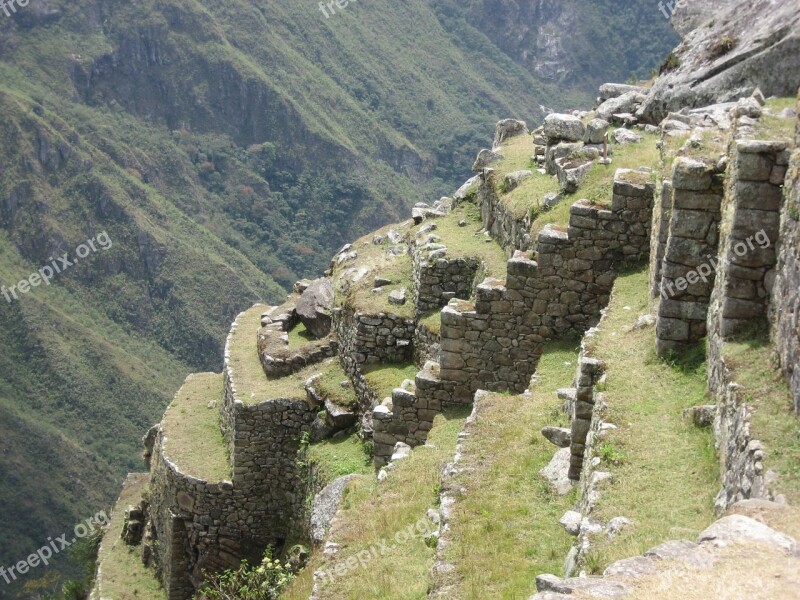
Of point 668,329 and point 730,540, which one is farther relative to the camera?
point 668,329

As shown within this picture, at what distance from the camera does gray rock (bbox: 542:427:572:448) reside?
10312 mm

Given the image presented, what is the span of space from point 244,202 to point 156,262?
27348mm

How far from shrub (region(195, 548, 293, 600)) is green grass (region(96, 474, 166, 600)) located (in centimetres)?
438

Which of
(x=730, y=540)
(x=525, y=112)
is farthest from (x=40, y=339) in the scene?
(x=730, y=540)

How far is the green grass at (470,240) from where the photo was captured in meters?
18.0

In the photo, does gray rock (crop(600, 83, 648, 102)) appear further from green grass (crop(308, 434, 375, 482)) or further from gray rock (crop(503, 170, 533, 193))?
green grass (crop(308, 434, 375, 482))

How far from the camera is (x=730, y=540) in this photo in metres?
5.97

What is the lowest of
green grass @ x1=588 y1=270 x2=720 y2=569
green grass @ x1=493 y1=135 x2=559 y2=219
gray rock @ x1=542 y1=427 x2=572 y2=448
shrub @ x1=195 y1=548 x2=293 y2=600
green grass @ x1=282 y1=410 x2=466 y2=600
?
shrub @ x1=195 y1=548 x2=293 y2=600

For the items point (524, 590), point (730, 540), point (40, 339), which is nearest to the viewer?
point (730, 540)

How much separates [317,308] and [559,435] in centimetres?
1264

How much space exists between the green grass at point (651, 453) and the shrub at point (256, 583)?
712cm

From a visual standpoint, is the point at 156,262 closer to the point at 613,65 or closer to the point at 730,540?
the point at 613,65

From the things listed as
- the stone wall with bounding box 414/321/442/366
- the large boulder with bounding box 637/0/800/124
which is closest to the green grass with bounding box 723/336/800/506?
the large boulder with bounding box 637/0/800/124

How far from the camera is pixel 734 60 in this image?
15.9 meters
